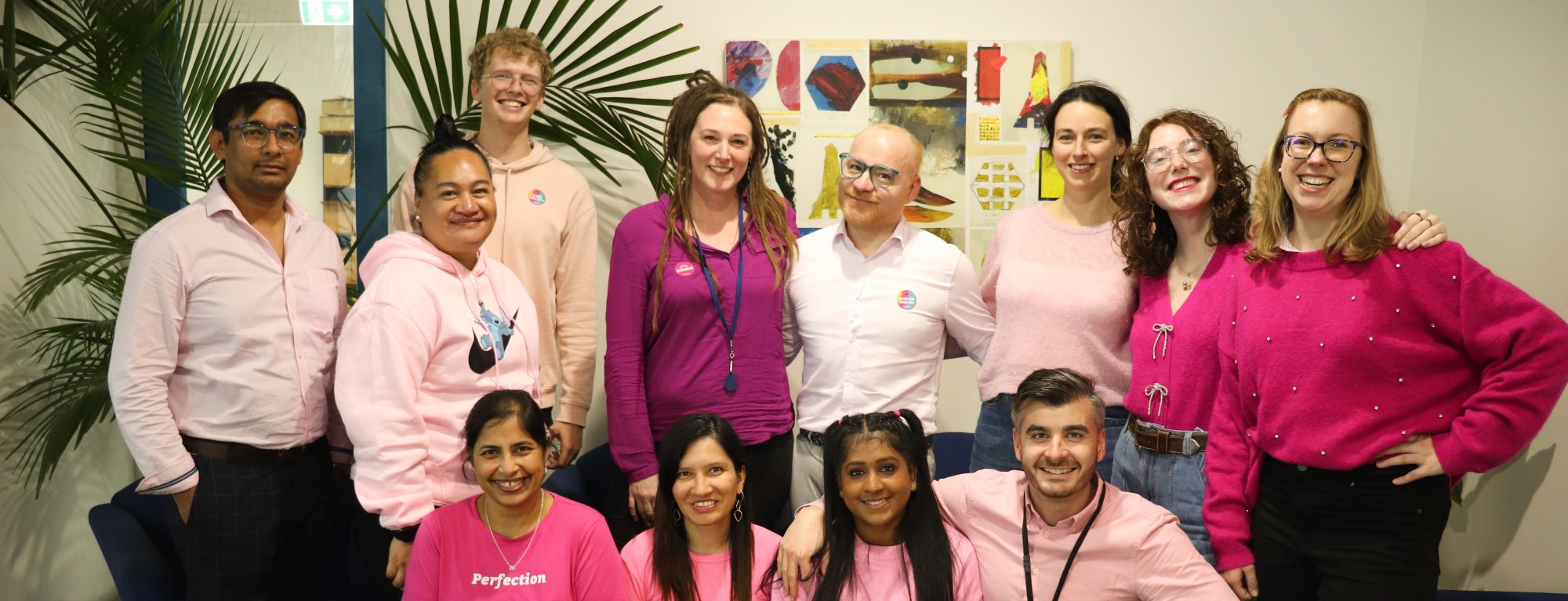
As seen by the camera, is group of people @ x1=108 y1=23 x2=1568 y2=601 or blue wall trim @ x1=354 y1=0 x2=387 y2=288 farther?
blue wall trim @ x1=354 y1=0 x2=387 y2=288

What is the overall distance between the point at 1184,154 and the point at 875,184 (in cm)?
78

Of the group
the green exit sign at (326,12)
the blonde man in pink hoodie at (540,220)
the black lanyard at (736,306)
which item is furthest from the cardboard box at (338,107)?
the black lanyard at (736,306)

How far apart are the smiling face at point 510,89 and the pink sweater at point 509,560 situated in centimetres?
124

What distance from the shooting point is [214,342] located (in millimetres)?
2551

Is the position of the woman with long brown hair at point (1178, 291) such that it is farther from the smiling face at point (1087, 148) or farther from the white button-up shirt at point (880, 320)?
the white button-up shirt at point (880, 320)

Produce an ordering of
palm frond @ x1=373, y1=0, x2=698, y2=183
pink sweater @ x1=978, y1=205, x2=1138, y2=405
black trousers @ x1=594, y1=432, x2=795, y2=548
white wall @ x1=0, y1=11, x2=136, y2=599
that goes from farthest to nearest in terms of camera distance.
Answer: palm frond @ x1=373, y1=0, x2=698, y2=183, white wall @ x1=0, y1=11, x2=136, y2=599, black trousers @ x1=594, y1=432, x2=795, y2=548, pink sweater @ x1=978, y1=205, x2=1138, y2=405

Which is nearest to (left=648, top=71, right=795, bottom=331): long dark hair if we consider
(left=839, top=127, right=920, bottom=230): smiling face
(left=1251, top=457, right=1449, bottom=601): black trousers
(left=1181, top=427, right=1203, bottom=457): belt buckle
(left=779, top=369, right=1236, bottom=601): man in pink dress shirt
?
(left=839, top=127, right=920, bottom=230): smiling face

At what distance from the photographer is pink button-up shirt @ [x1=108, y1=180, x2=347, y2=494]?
2.45 m

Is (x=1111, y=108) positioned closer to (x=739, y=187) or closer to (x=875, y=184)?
(x=875, y=184)

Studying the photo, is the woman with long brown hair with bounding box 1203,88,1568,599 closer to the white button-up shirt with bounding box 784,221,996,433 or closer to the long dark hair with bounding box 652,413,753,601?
the white button-up shirt with bounding box 784,221,996,433

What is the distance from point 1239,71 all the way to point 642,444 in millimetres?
2796

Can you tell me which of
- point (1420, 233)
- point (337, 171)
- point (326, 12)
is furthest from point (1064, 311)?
point (326, 12)

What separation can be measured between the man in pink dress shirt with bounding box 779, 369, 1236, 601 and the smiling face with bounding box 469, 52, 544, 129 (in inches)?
61.3

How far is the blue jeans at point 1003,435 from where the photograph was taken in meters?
2.77
